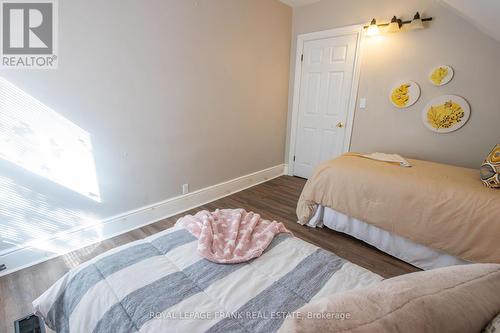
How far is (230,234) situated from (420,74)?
2938 mm

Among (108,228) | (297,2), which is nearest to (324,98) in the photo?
(297,2)

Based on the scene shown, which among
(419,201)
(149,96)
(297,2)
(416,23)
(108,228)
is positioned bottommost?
(108,228)

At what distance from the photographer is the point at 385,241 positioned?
7.19 feet

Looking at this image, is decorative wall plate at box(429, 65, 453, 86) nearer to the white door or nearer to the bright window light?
the white door

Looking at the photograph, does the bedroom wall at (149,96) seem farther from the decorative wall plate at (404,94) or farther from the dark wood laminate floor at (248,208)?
the decorative wall plate at (404,94)

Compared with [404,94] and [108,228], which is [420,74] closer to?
[404,94]

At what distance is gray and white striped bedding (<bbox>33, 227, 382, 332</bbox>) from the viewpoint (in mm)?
868

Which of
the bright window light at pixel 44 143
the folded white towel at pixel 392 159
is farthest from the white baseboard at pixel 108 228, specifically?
the folded white towel at pixel 392 159

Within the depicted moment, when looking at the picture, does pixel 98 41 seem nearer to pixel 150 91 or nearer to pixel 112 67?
pixel 112 67

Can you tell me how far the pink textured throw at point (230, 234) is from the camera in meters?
1.21

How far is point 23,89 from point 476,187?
341cm

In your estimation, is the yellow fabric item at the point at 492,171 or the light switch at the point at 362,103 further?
the light switch at the point at 362,103

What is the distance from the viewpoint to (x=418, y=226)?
1.91m

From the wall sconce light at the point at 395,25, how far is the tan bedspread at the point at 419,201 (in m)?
1.54
